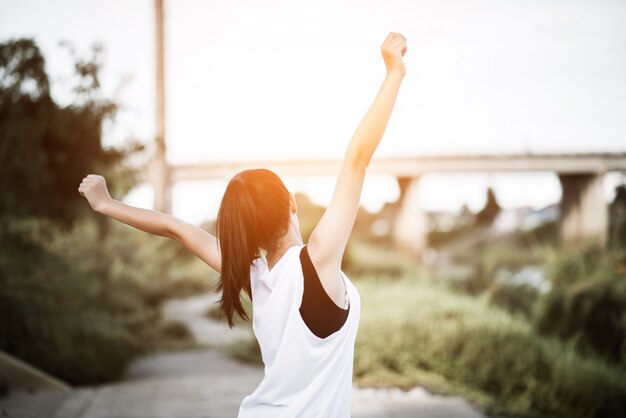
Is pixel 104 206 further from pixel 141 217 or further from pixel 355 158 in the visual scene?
pixel 355 158

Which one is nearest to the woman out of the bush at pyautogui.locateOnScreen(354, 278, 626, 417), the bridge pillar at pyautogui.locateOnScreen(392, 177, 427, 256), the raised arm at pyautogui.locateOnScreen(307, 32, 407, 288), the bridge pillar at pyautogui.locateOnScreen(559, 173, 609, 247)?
the raised arm at pyautogui.locateOnScreen(307, 32, 407, 288)

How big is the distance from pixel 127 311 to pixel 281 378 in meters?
8.93

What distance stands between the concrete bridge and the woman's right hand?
27598mm

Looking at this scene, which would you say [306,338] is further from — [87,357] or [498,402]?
[87,357]

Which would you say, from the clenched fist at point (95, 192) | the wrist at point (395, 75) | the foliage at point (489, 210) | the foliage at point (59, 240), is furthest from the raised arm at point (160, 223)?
the foliage at point (489, 210)

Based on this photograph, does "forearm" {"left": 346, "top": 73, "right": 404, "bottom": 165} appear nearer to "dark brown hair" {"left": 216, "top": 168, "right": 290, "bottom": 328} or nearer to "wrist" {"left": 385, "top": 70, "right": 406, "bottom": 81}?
"wrist" {"left": 385, "top": 70, "right": 406, "bottom": 81}

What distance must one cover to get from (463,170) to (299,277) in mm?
31903

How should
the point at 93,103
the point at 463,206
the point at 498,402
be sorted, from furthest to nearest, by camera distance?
the point at 463,206, the point at 93,103, the point at 498,402

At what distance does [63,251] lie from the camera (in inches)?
348

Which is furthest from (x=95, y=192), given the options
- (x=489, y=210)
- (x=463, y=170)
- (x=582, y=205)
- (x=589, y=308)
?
(x=489, y=210)

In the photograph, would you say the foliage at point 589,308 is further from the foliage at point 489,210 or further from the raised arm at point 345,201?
the foliage at point 489,210

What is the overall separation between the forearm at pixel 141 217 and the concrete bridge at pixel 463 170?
27.3m

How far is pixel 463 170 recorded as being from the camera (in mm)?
32781

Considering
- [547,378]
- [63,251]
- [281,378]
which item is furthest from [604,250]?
[281,378]
